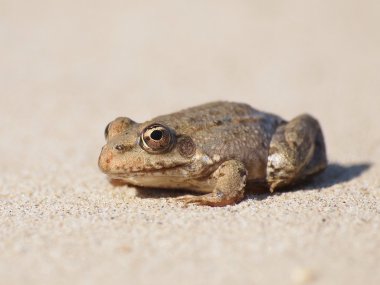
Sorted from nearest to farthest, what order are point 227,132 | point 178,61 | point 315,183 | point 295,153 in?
point 227,132
point 295,153
point 315,183
point 178,61

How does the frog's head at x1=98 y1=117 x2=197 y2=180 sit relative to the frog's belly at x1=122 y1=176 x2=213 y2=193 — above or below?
above

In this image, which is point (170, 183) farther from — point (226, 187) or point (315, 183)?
point (315, 183)

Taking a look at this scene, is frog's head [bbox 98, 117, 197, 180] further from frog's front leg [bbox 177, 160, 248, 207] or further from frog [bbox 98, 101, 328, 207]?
frog's front leg [bbox 177, 160, 248, 207]

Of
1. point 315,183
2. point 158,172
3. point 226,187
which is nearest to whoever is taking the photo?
point 226,187

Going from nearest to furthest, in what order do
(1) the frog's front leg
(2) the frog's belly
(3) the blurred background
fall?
(1) the frog's front leg, (2) the frog's belly, (3) the blurred background

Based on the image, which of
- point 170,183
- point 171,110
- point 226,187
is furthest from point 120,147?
point 171,110

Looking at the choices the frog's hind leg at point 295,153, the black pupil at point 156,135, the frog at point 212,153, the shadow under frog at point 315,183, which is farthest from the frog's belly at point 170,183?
the frog's hind leg at point 295,153

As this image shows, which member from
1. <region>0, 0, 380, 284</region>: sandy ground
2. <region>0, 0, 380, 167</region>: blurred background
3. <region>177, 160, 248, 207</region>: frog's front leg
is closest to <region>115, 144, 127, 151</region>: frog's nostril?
<region>0, 0, 380, 284</region>: sandy ground
